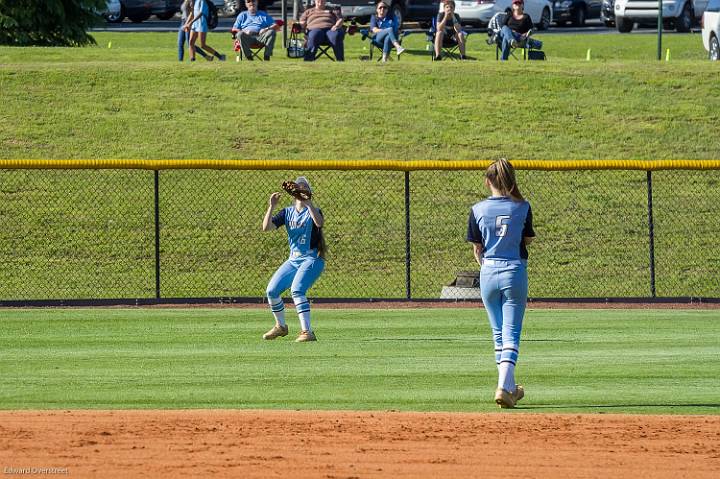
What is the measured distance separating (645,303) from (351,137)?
7.67 meters

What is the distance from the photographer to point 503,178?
9211mm

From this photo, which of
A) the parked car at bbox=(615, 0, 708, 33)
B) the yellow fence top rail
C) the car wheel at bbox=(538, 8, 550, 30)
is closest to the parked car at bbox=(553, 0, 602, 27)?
the car wheel at bbox=(538, 8, 550, 30)

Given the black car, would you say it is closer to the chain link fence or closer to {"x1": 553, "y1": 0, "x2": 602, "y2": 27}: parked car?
{"x1": 553, "y1": 0, "x2": 602, "y2": 27}: parked car

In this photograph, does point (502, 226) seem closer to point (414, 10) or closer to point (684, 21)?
point (414, 10)

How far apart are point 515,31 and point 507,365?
65.1ft

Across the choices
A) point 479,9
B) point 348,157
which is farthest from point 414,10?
point 348,157

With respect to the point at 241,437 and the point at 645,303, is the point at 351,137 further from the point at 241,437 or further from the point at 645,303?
the point at 241,437

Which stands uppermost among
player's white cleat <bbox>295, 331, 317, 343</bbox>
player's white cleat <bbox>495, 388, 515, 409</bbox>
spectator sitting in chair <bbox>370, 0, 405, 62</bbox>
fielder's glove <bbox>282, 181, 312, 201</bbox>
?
spectator sitting in chair <bbox>370, 0, 405, 62</bbox>

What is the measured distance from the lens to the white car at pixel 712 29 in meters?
29.4

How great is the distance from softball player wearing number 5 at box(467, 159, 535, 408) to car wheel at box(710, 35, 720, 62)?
21.4 m

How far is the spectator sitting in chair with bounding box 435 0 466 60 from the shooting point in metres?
27.7

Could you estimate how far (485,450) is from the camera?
844 centimetres

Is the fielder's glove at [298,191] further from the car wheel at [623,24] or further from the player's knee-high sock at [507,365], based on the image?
the car wheel at [623,24]

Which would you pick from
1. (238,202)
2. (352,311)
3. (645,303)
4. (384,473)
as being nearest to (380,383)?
(384,473)
